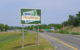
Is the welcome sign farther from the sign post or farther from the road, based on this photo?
the road

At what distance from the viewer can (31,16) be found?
2522 cm

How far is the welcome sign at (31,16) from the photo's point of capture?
24.8m

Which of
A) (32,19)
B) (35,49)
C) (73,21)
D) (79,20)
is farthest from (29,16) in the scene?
(73,21)

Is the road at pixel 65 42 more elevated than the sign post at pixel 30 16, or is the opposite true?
the sign post at pixel 30 16

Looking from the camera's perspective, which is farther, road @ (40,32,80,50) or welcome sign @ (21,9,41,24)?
road @ (40,32,80,50)

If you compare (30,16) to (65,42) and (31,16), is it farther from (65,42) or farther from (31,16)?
(65,42)

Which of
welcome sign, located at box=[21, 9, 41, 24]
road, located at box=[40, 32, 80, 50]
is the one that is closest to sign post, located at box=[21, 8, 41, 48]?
welcome sign, located at box=[21, 9, 41, 24]

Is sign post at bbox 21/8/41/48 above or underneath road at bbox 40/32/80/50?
above

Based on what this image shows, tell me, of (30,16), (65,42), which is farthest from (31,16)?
(65,42)

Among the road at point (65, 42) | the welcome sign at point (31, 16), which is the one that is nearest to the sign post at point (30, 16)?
the welcome sign at point (31, 16)

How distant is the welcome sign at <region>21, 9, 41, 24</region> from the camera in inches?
976

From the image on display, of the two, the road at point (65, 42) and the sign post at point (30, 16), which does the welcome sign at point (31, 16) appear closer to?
the sign post at point (30, 16)

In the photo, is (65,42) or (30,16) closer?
(30,16)

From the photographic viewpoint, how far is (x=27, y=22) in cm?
2519
